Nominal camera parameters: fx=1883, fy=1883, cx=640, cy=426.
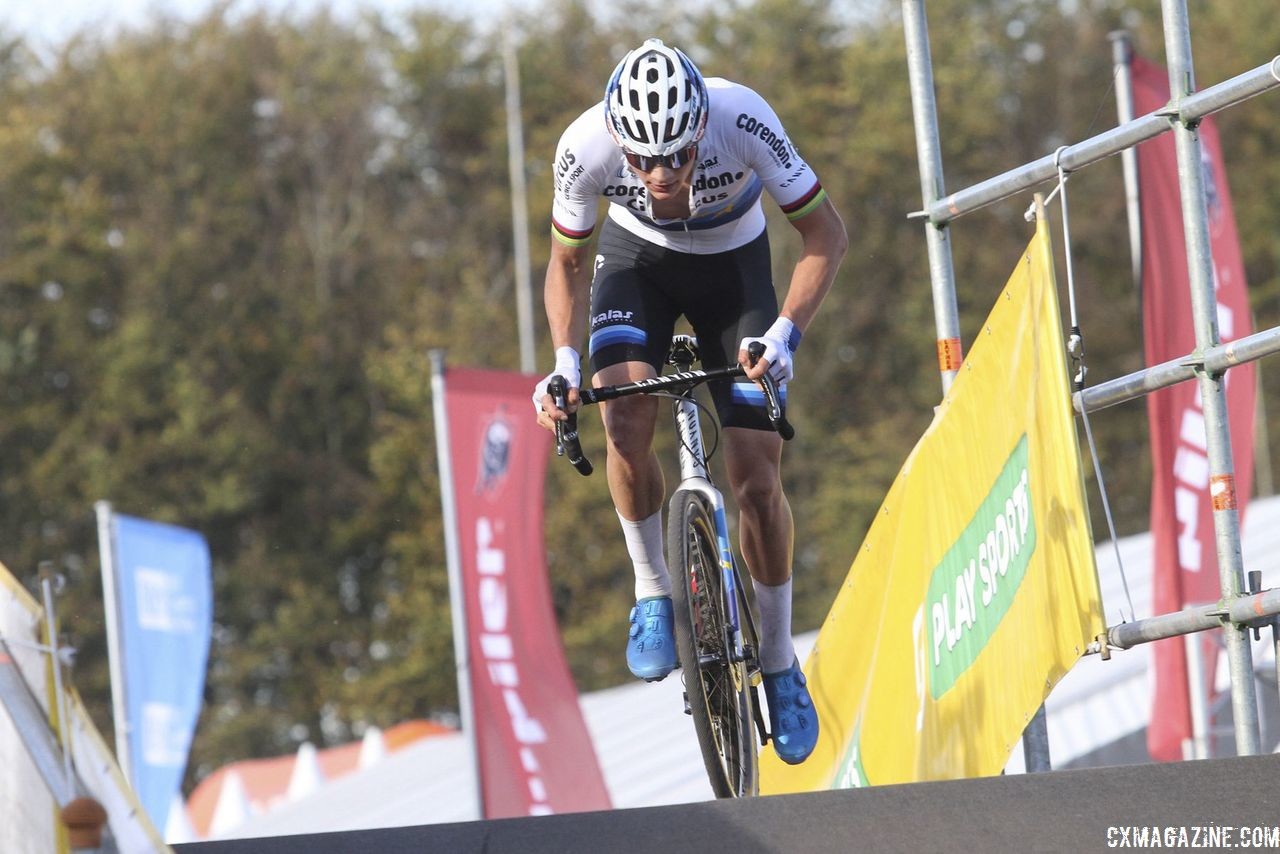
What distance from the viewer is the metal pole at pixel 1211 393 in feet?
13.6

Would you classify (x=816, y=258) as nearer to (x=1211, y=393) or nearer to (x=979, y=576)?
(x=979, y=576)

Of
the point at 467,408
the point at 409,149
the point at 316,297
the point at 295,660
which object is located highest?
the point at 409,149

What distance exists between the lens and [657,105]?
185 inches

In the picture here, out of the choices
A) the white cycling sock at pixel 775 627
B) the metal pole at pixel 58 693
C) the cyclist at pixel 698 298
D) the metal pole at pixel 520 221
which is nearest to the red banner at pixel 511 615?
the white cycling sock at pixel 775 627

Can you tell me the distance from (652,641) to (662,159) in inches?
52.9

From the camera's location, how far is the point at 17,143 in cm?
3397

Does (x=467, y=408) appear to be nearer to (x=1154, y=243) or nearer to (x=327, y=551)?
(x=1154, y=243)

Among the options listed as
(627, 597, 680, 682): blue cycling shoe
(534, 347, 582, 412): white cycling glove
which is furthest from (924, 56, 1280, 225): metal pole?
(627, 597, 680, 682): blue cycling shoe

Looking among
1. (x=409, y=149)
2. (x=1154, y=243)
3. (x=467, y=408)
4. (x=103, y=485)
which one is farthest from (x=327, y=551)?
(x=1154, y=243)

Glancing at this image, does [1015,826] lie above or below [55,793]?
Answer: below

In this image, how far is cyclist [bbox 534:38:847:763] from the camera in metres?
5.09

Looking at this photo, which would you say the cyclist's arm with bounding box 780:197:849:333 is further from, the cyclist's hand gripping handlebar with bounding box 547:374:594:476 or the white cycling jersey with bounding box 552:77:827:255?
the cyclist's hand gripping handlebar with bounding box 547:374:594:476

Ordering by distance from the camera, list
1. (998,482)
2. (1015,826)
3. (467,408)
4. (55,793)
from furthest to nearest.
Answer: (467,408) < (998,482) < (1015,826) < (55,793)

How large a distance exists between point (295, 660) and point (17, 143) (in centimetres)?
1059
